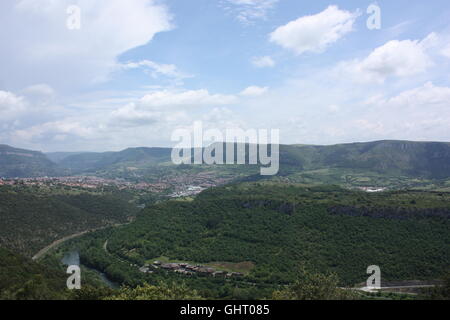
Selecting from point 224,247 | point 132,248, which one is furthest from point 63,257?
point 224,247

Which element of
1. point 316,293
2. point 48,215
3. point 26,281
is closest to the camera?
point 316,293

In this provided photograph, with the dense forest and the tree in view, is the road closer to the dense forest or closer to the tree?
the dense forest

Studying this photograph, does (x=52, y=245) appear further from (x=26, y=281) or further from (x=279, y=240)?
(x=279, y=240)

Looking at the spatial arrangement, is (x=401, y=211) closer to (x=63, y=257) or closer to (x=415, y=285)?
(x=415, y=285)

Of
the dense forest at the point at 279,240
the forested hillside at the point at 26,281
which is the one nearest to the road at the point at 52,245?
the dense forest at the point at 279,240

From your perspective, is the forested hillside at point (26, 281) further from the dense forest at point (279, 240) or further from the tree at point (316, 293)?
the tree at point (316, 293)

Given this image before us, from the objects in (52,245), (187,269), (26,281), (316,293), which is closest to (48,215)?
(52,245)

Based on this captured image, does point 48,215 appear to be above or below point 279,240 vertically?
above

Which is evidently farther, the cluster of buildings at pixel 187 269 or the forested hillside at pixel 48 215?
the forested hillside at pixel 48 215
